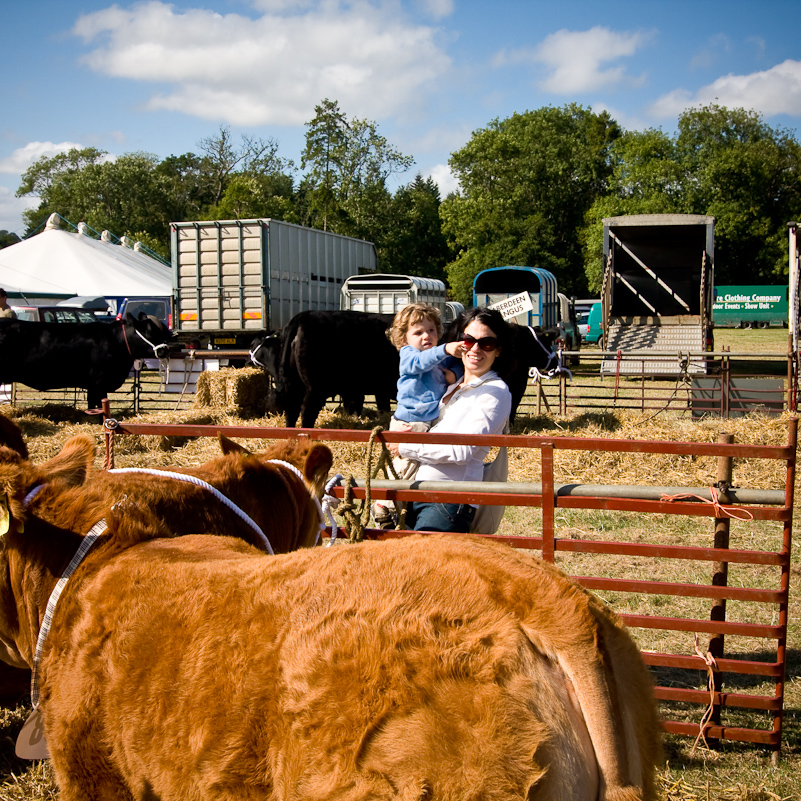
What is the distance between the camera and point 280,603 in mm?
1580

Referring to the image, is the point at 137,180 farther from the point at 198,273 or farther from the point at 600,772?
the point at 600,772

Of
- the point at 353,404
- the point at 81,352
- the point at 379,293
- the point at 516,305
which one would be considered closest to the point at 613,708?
the point at 516,305

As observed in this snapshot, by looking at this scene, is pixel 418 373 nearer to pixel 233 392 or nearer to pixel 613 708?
pixel 613 708

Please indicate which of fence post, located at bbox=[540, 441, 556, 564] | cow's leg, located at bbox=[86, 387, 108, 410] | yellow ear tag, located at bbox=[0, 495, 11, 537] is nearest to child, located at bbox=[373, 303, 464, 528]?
fence post, located at bbox=[540, 441, 556, 564]

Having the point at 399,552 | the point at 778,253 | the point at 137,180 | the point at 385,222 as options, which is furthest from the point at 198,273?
the point at 137,180

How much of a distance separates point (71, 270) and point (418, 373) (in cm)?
2799

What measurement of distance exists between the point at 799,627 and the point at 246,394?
30.8 ft

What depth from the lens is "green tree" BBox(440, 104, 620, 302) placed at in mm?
43375

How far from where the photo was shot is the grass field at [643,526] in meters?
2.89

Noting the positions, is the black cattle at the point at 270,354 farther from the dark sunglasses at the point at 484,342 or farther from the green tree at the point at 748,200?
the green tree at the point at 748,200

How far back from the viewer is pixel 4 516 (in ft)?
6.31

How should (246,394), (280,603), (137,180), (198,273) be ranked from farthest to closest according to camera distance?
(137,180) → (198,273) → (246,394) → (280,603)

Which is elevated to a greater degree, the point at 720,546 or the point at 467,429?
the point at 467,429

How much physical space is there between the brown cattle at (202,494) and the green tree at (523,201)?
40.6 meters
